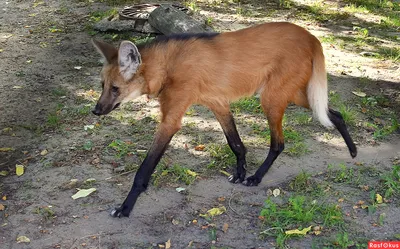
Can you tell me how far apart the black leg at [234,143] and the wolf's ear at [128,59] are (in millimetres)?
777

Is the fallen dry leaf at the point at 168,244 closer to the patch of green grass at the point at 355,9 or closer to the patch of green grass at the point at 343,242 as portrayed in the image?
the patch of green grass at the point at 343,242

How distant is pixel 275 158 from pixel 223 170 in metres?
0.44

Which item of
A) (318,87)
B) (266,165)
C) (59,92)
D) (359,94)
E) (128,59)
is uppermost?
(128,59)

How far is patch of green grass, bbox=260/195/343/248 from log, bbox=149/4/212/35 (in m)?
3.16

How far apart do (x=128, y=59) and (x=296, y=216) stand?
4.85ft

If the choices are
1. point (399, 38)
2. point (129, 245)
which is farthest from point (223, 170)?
point (399, 38)

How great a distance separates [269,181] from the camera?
374 cm

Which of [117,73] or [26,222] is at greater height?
[117,73]

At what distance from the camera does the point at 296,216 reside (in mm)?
3170

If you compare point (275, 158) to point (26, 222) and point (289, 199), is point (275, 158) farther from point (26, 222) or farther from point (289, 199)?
point (26, 222)

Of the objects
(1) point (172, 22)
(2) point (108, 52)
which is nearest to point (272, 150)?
(2) point (108, 52)

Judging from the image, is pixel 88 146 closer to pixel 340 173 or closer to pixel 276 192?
pixel 276 192

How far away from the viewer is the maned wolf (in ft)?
11.0

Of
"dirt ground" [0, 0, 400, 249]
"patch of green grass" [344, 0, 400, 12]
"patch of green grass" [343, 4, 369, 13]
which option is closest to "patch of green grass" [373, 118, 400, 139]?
Result: "dirt ground" [0, 0, 400, 249]
